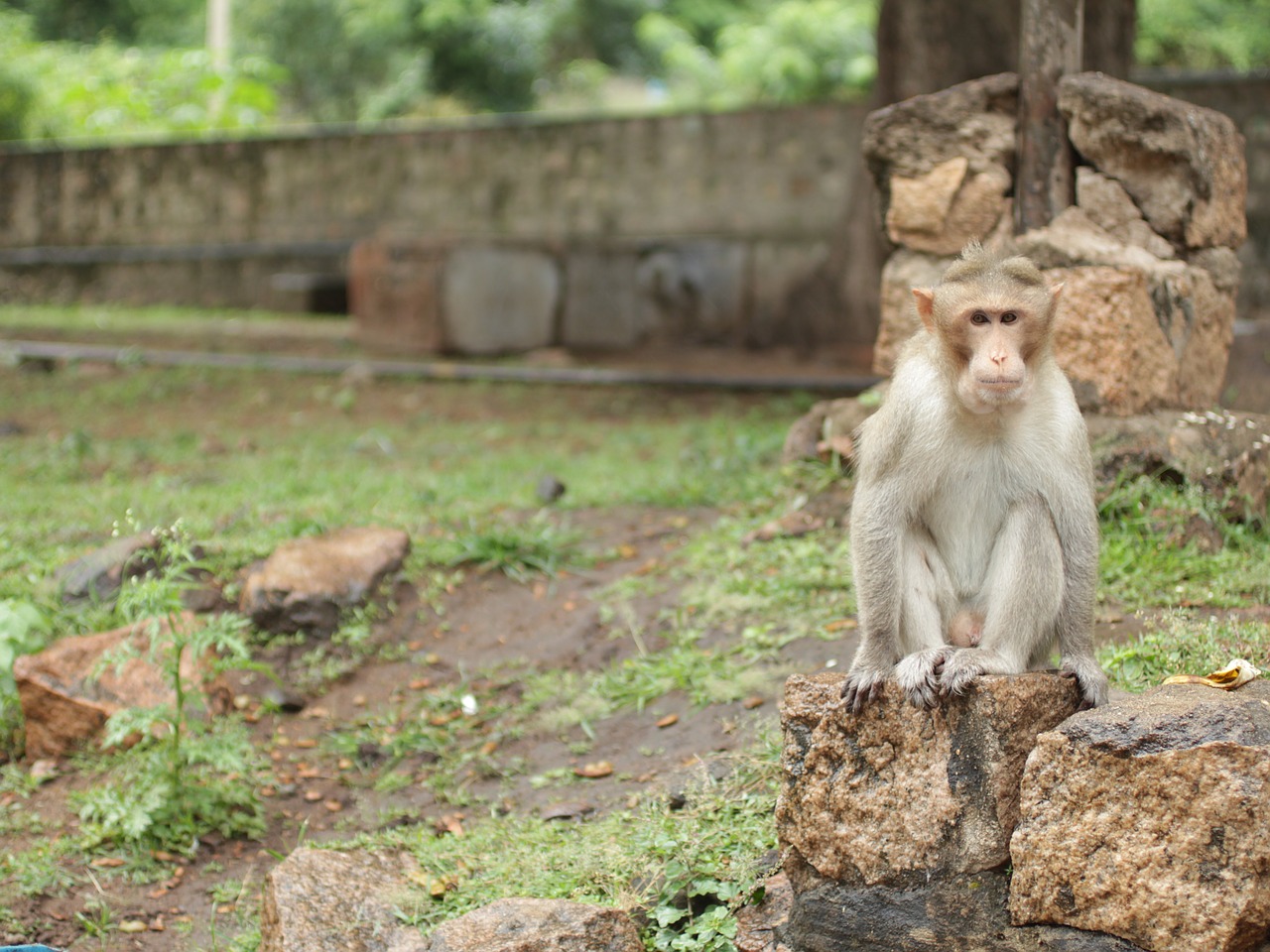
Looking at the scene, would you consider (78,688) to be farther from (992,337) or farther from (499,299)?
(499,299)

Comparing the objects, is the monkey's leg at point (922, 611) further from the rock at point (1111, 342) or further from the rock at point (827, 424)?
the rock at point (827, 424)

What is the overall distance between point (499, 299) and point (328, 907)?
779 centimetres

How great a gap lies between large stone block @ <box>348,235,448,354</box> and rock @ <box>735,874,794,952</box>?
7784mm

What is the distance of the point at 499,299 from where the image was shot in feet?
35.8

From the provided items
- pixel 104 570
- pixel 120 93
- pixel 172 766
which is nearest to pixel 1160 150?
pixel 172 766

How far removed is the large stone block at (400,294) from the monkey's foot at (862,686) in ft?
26.0

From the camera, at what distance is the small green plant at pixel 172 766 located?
4.23 metres

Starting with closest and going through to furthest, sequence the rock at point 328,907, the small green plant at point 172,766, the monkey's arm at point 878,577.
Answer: the monkey's arm at point 878,577 → the rock at point 328,907 → the small green plant at point 172,766

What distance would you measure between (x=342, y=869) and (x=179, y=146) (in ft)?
41.6

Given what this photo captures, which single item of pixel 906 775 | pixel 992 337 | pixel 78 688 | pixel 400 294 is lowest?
pixel 78 688

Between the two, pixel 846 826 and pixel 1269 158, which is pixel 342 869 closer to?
pixel 846 826

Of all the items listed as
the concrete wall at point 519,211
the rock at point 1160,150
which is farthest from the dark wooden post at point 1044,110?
the concrete wall at point 519,211

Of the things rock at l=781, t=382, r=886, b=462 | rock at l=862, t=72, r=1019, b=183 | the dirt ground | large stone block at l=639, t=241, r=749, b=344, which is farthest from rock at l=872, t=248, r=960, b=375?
large stone block at l=639, t=241, r=749, b=344

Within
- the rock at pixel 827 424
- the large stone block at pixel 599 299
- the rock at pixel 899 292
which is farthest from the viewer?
the large stone block at pixel 599 299
